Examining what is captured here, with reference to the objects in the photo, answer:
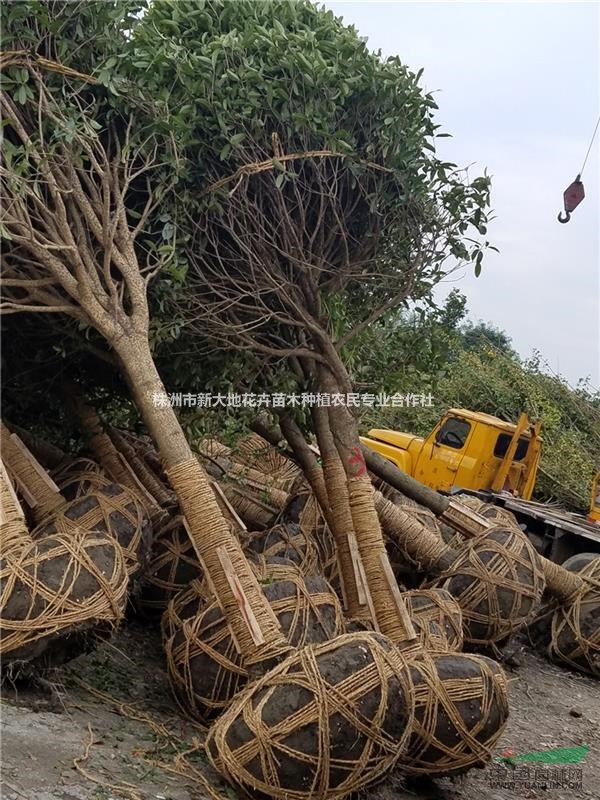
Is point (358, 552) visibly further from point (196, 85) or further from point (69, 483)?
point (196, 85)

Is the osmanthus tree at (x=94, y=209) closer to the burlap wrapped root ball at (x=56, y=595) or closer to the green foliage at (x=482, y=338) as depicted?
the burlap wrapped root ball at (x=56, y=595)

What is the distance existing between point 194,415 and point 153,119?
7.59ft

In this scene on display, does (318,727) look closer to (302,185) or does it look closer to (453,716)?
(453,716)

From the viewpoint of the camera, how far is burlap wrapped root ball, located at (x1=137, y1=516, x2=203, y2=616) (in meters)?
5.49

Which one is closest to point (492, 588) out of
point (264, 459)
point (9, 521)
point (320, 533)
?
point (320, 533)

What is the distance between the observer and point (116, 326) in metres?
4.36

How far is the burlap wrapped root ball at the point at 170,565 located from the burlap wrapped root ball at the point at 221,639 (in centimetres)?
85

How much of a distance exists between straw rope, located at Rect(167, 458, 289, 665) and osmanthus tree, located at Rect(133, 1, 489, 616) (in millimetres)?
1073

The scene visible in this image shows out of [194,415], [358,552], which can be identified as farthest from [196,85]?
[358,552]

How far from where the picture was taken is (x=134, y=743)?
3.95 meters

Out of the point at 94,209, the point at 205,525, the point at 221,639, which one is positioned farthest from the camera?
the point at 94,209

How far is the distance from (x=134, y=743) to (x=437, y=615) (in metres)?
2.30

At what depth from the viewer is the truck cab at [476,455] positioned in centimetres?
1136

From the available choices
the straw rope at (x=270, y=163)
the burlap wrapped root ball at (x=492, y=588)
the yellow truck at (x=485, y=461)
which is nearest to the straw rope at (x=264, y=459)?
the burlap wrapped root ball at (x=492, y=588)
